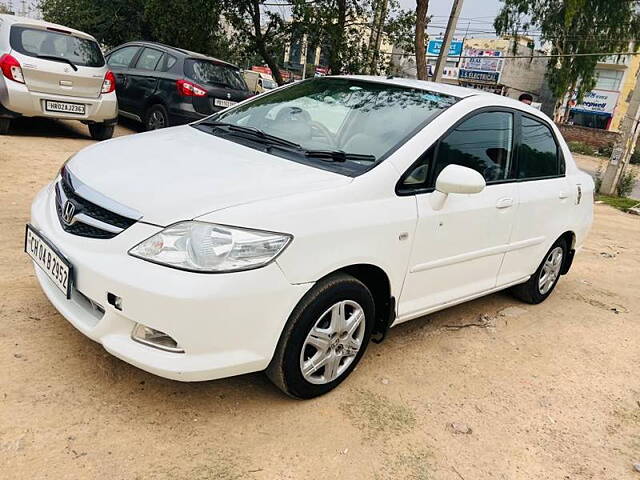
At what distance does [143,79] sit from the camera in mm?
9055

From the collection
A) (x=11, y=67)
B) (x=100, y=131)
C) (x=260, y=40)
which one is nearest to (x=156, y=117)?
(x=100, y=131)

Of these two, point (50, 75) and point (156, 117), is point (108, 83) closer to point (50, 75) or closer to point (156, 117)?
point (50, 75)

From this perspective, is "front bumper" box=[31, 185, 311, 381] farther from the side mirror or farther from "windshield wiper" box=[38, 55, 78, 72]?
"windshield wiper" box=[38, 55, 78, 72]

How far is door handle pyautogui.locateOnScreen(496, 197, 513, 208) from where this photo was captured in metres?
3.48

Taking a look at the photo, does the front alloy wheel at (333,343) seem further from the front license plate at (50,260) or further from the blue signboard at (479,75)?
the blue signboard at (479,75)

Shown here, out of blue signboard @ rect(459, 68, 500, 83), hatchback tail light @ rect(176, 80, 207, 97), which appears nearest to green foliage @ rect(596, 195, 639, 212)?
hatchback tail light @ rect(176, 80, 207, 97)

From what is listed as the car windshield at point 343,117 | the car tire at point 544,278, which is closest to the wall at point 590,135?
the car tire at point 544,278

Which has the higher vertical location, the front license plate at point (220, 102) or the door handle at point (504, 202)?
the door handle at point (504, 202)

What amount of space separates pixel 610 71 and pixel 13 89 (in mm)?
42215

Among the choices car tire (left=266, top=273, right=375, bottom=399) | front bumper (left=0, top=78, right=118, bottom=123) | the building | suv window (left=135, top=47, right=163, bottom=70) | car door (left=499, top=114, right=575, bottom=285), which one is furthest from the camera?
the building

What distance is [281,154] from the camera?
2979mm

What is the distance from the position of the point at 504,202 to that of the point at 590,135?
35521mm

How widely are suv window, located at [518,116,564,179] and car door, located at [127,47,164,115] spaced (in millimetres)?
6561

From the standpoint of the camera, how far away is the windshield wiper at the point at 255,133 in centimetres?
313
